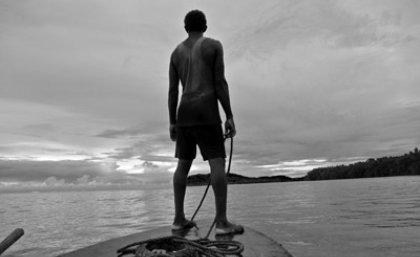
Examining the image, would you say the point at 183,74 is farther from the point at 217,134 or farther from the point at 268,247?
the point at 268,247

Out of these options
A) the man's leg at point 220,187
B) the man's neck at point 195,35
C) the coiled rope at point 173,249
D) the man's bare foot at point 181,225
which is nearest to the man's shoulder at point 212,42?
the man's neck at point 195,35

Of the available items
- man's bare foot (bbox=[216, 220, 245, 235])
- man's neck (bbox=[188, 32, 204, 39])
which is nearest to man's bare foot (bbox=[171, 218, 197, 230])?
man's bare foot (bbox=[216, 220, 245, 235])

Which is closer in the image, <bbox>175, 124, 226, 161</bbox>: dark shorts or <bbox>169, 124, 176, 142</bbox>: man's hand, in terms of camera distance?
<bbox>175, 124, 226, 161</bbox>: dark shorts

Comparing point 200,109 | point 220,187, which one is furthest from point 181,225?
point 200,109

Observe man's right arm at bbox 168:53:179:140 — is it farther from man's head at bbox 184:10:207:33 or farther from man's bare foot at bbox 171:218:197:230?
man's bare foot at bbox 171:218:197:230

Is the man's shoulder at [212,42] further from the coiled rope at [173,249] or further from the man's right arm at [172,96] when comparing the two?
the coiled rope at [173,249]

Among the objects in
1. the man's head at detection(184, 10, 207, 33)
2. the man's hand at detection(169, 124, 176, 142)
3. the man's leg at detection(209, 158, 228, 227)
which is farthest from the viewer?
the man's hand at detection(169, 124, 176, 142)

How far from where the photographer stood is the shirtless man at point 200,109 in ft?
17.4

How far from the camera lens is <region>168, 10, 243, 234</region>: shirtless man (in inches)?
209

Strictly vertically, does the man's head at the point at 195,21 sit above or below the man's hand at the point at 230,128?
above

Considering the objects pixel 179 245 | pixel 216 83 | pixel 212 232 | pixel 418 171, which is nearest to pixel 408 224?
pixel 212 232

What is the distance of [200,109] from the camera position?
17.5 ft

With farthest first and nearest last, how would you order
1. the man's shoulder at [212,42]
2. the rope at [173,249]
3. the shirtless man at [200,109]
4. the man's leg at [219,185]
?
the man's shoulder at [212,42] → the shirtless man at [200,109] → the man's leg at [219,185] → the rope at [173,249]

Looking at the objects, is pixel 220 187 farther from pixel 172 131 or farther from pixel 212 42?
pixel 212 42
